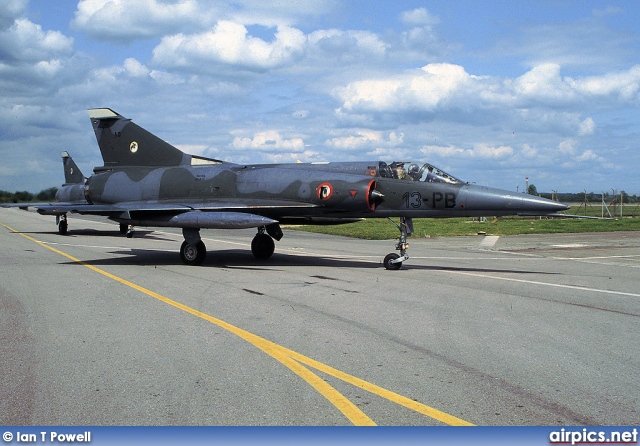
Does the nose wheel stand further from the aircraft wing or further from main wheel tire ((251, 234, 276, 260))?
the aircraft wing

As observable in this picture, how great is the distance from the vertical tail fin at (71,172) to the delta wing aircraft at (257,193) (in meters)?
16.8

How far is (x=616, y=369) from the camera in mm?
5953

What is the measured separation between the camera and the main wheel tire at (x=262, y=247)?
702 inches

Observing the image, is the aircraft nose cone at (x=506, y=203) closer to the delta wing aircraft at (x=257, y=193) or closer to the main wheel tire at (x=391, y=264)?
the delta wing aircraft at (x=257, y=193)

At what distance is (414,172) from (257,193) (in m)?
4.58

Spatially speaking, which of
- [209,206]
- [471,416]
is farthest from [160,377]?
[209,206]

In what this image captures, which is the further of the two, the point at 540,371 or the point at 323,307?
the point at 323,307

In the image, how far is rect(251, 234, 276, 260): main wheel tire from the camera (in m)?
17.8

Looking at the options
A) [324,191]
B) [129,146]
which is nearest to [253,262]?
[324,191]

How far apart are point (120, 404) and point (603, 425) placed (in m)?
3.83

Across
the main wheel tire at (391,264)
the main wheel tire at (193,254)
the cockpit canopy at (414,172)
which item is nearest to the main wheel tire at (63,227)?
the main wheel tire at (193,254)

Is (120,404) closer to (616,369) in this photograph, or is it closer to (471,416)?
(471,416)

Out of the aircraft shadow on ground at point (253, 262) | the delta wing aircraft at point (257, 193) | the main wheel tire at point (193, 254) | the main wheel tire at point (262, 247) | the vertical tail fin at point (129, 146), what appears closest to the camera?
the delta wing aircraft at point (257, 193)

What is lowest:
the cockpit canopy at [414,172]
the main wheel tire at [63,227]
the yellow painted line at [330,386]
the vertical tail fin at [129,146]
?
the yellow painted line at [330,386]
